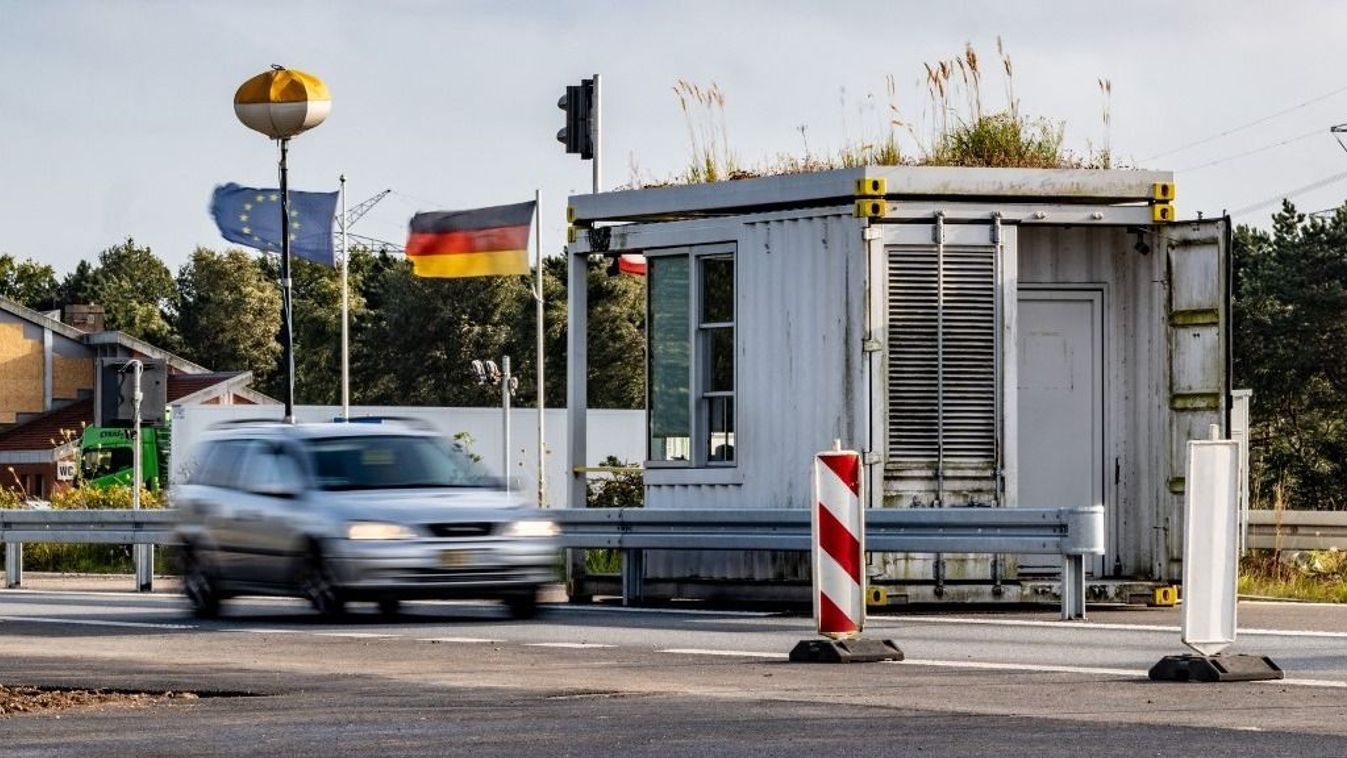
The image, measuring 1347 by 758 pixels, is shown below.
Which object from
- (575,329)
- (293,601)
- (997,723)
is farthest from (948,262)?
(997,723)

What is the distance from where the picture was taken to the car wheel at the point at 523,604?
56.6 ft

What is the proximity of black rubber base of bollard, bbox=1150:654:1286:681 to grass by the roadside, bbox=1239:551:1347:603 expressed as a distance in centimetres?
795

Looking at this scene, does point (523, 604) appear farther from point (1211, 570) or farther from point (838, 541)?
point (1211, 570)

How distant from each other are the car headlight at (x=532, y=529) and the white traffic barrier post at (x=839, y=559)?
14.5 feet

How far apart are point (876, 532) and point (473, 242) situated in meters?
25.4

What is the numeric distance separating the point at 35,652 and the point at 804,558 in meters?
6.17

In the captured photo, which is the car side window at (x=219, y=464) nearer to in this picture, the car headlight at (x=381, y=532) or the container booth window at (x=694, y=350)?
the car headlight at (x=381, y=532)

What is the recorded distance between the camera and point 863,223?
18.1m

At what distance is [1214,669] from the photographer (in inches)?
457

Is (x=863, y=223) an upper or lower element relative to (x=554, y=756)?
upper

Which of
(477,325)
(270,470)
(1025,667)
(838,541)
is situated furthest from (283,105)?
(477,325)

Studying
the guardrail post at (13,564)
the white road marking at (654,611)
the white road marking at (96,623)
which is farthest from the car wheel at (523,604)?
the guardrail post at (13,564)

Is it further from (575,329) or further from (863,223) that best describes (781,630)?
(575,329)

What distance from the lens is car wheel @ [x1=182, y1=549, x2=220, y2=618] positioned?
18.5 m
